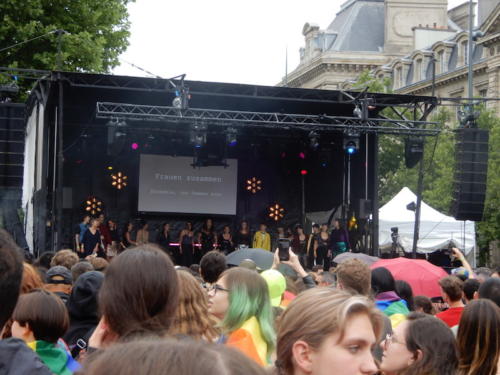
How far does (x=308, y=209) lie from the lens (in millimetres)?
24453

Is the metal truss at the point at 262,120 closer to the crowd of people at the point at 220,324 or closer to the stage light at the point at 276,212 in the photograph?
the stage light at the point at 276,212

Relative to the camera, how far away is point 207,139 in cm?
2245

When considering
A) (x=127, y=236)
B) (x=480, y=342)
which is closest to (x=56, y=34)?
(x=127, y=236)

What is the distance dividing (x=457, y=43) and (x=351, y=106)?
32.8m

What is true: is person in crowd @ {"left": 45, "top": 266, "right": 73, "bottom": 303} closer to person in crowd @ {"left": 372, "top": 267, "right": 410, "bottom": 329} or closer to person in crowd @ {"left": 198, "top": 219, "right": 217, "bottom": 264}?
person in crowd @ {"left": 372, "top": 267, "right": 410, "bottom": 329}

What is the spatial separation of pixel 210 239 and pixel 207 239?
97mm

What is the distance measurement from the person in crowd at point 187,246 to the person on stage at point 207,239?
30cm

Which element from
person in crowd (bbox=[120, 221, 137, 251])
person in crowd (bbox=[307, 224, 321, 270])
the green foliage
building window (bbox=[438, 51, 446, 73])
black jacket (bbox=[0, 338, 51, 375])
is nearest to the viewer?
black jacket (bbox=[0, 338, 51, 375])

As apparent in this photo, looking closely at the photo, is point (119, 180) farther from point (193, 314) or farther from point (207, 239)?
point (193, 314)

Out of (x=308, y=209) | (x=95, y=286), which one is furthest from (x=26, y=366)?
(x=308, y=209)

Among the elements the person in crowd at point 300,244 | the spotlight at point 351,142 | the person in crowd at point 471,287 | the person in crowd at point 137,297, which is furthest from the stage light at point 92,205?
the person in crowd at point 137,297

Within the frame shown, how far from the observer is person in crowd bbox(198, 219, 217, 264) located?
75.2ft

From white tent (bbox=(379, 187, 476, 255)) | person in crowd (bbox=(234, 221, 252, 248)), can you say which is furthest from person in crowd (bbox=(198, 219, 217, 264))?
white tent (bbox=(379, 187, 476, 255))

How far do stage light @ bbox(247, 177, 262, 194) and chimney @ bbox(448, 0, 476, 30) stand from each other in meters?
43.1
